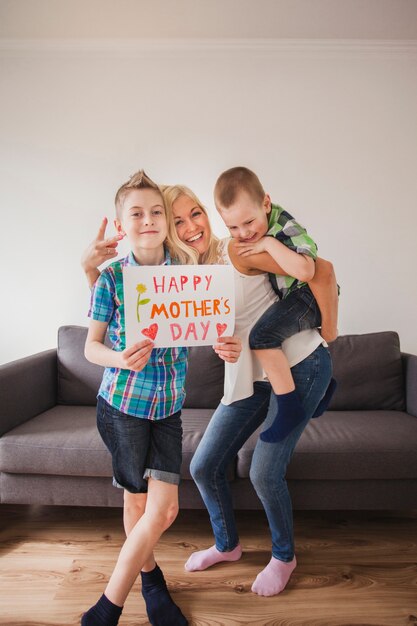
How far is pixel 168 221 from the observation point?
1.02 metres

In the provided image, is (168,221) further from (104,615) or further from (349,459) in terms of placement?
(349,459)

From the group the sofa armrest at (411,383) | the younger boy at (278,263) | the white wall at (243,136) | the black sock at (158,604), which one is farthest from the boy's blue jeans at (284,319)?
the white wall at (243,136)

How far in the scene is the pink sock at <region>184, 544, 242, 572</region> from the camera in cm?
139

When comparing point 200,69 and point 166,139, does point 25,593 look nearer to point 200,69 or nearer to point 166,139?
point 166,139

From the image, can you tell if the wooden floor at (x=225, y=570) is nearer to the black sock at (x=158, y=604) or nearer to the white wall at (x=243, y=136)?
the black sock at (x=158, y=604)

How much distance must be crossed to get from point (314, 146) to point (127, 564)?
2.21 meters

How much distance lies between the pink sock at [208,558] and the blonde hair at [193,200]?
3.34 feet

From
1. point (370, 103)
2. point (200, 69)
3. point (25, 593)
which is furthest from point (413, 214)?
point (25, 593)

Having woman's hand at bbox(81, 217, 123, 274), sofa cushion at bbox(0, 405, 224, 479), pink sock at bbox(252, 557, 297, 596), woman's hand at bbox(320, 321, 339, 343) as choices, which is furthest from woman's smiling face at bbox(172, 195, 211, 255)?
pink sock at bbox(252, 557, 297, 596)

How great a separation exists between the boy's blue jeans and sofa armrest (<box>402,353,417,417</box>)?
104 cm

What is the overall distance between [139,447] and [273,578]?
0.68m

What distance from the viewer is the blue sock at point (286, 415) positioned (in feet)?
3.78

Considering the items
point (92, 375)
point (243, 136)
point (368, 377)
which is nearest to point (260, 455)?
point (368, 377)

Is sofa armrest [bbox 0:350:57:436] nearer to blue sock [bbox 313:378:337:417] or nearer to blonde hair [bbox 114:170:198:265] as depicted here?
blonde hair [bbox 114:170:198:265]
